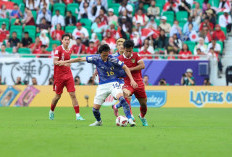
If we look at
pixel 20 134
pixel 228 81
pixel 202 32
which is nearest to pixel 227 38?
pixel 202 32

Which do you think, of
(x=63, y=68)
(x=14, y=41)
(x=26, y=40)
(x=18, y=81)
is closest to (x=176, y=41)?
(x=26, y=40)

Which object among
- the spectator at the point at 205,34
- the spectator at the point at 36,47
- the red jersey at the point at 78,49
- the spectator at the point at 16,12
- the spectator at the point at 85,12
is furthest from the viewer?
the spectator at the point at 16,12

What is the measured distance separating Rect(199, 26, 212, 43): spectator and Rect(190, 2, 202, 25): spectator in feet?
3.52

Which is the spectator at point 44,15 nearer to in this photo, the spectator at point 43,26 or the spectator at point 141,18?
the spectator at point 43,26

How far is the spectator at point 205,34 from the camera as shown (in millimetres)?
27688

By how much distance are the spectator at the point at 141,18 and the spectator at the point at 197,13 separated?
2.44 meters

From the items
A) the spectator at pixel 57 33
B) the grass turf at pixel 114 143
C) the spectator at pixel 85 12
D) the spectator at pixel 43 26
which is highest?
the spectator at pixel 85 12

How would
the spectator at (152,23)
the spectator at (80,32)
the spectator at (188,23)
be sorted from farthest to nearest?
1. the spectator at (152,23)
2. the spectator at (188,23)
3. the spectator at (80,32)

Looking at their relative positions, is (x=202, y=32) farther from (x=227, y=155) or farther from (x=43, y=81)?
(x=227, y=155)

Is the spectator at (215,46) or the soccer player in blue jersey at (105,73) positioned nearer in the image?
the soccer player in blue jersey at (105,73)

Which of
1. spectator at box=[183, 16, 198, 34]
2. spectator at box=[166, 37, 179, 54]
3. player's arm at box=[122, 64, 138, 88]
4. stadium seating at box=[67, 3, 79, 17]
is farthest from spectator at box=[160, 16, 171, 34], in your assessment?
player's arm at box=[122, 64, 138, 88]

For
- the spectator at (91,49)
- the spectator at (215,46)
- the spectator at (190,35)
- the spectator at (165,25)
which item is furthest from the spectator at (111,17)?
the spectator at (215,46)

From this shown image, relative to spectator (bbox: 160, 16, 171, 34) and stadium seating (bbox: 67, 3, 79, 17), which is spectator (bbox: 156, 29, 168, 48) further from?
stadium seating (bbox: 67, 3, 79, 17)

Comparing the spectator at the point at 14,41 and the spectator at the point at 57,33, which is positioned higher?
the spectator at the point at 57,33
